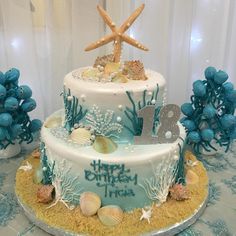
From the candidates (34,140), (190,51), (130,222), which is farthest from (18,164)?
(190,51)

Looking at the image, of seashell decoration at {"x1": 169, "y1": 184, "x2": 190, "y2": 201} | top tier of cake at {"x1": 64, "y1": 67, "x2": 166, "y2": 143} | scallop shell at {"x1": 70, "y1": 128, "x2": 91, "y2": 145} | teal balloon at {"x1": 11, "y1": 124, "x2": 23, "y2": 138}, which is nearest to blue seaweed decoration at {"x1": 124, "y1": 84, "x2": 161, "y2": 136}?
top tier of cake at {"x1": 64, "y1": 67, "x2": 166, "y2": 143}

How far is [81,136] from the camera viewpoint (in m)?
1.28

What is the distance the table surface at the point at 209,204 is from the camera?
49.6 inches

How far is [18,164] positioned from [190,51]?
1251 millimetres

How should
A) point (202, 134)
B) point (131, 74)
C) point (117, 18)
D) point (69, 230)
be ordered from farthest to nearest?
point (117, 18) → point (202, 134) → point (131, 74) → point (69, 230)

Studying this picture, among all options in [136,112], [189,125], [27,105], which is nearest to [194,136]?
[189,125]

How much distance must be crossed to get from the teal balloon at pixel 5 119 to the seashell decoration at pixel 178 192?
2.91 ft

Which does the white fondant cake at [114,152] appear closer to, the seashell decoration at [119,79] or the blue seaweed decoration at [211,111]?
the seashell decoration at [119,79]

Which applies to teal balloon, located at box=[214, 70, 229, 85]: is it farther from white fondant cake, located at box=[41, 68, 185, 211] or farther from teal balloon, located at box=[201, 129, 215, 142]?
white fondant cake, located at box=[41, 68, 185, 211]

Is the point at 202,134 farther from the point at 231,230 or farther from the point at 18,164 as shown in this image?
the point at 18,164

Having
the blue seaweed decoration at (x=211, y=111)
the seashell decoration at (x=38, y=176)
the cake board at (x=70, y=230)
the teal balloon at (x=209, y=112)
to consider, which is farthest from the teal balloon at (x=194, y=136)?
the seashell decoration at (x=38, y=176)

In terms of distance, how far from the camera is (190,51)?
1.97m

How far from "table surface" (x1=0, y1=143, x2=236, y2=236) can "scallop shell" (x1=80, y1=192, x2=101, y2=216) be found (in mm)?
183

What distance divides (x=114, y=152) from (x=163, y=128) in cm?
24
